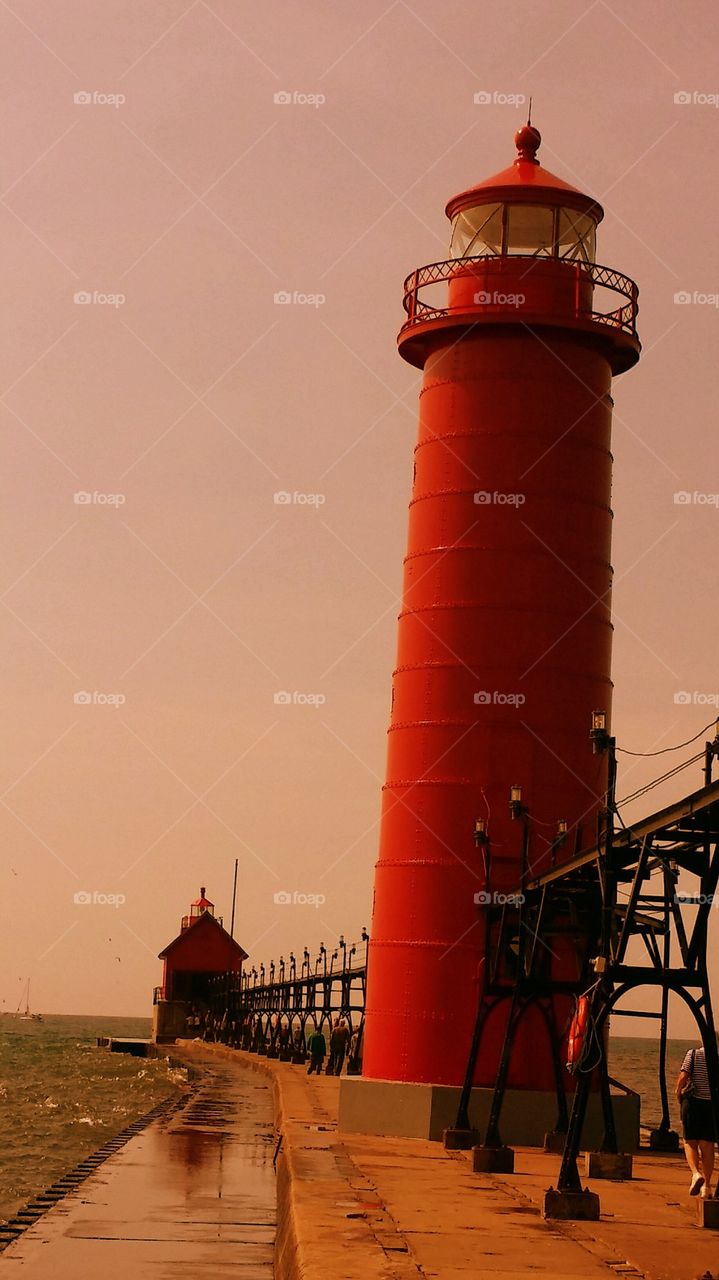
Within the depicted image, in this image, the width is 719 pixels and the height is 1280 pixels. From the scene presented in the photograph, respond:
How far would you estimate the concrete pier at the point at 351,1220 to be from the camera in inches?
413

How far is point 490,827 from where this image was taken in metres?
21.2

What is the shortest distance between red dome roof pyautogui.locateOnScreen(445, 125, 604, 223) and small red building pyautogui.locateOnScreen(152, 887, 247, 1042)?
247 feet

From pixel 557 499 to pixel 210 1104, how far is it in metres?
19.3

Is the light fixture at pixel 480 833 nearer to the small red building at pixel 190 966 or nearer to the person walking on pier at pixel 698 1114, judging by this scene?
the person walking on pier at pixel 698 1114

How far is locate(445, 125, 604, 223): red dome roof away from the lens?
22.3 m

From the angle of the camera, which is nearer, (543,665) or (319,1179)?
(319,1179)

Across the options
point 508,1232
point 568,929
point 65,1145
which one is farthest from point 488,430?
point 65,1145

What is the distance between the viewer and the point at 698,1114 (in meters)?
14.1

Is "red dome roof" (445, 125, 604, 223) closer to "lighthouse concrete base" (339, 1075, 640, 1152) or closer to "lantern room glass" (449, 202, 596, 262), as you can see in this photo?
"lantern room glass" (449, 202, 596, 262)

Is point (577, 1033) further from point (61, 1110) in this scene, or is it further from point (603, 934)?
point (61, 1110)

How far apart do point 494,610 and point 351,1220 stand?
36.5 ft

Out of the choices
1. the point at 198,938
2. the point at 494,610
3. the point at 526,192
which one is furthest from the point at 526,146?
the point at 198,938

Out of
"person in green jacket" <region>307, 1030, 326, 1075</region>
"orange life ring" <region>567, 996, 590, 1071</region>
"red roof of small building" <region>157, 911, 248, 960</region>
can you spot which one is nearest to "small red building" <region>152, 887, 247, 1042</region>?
"red roof of small building" <region>157, 911, 248, 960</region>

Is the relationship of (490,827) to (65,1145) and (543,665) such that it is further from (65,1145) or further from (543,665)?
(65,1145)
